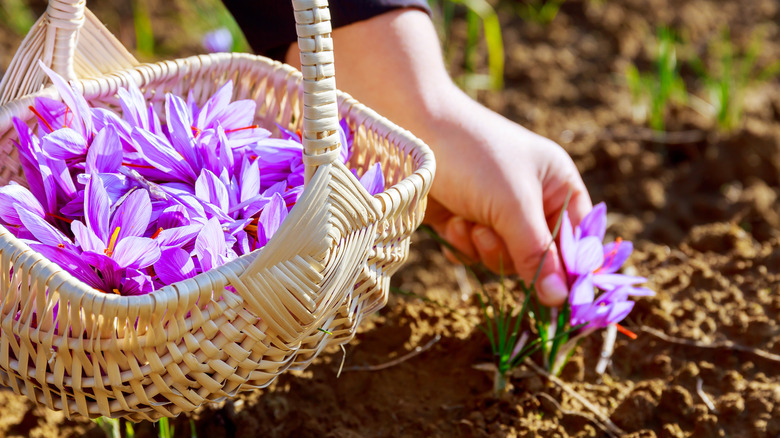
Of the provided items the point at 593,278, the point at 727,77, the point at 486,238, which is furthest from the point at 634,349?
the point at 727,77

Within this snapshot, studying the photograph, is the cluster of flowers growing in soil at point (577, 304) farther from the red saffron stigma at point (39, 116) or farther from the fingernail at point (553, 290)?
the red saffron stigma at point (39, 116)

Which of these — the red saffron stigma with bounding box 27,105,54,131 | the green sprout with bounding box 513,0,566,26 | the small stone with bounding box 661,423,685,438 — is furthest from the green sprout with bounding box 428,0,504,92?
the red saffron stigma with bounding box 27,105,54,131

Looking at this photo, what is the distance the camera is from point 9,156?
41.1 inches

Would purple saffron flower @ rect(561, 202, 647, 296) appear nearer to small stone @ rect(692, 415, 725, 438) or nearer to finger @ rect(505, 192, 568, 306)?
finger @ rect(505, 192, 568, 306)

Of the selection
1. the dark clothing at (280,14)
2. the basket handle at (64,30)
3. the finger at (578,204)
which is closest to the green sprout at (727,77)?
the finger at (578,204)

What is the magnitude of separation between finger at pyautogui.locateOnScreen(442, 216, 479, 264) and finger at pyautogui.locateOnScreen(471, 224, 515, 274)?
0.02 metres

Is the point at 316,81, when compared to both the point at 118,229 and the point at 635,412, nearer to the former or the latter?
the point at 118,229

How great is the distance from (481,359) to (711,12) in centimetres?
192

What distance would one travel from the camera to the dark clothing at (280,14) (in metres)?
1.34

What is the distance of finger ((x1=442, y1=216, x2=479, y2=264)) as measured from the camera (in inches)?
59.2

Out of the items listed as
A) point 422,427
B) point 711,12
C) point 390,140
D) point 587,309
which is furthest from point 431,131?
point 711,12

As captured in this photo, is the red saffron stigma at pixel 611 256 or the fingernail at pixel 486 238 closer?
the red saffron stigma at pixel 611 256

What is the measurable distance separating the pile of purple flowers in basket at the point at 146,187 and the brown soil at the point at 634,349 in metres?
0.45

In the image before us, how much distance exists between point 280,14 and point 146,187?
0.52 meters
